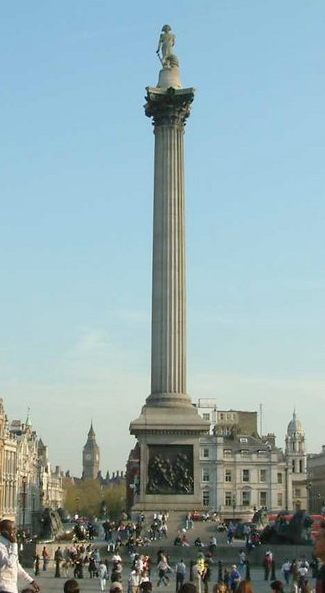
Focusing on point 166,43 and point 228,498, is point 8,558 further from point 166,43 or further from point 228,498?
point 228,498

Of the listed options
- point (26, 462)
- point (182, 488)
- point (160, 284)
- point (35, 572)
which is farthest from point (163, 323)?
point (26, 462)

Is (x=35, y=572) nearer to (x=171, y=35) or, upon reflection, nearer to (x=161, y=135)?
(x=161, y=135)

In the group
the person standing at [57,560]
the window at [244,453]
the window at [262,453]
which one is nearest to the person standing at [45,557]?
the person standing at [57,560]

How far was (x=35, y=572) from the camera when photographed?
1801 inches

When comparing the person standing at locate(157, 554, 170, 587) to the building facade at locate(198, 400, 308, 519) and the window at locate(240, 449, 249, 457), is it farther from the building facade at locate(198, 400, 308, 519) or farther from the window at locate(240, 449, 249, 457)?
the window at locate(240, 449, 249, 457)

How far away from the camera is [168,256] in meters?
62.7

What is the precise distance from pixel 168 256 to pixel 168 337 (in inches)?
199

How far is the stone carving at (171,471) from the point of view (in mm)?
58531

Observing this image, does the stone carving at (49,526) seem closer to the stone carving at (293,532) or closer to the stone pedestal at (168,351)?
Answer: the stone pedestal at (168,351)

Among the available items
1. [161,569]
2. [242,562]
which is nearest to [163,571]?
[161,569]

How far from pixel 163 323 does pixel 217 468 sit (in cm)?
7653

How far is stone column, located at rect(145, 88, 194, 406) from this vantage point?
203 ft

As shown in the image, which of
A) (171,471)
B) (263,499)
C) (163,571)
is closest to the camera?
(163,571)

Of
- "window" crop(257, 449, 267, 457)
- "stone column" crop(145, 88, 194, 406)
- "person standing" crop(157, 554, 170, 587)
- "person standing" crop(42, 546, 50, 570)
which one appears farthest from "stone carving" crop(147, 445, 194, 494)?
"window" crop(257, 449, 267, 457)
